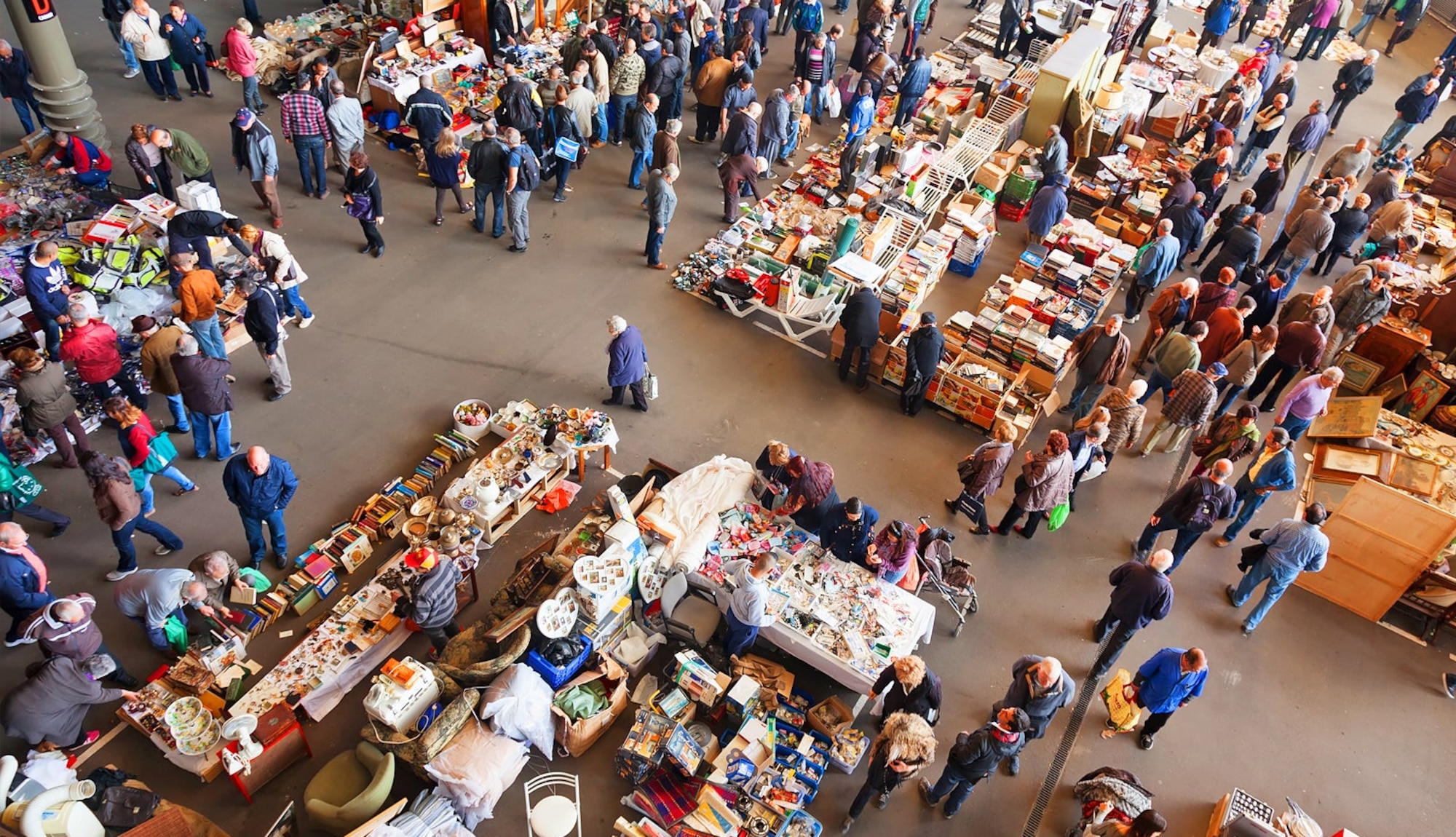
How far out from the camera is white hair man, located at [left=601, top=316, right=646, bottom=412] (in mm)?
10586

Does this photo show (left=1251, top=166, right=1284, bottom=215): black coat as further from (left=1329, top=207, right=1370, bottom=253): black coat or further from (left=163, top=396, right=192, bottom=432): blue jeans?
(left=163, top=396, right=192, bottom=432): blue jeans

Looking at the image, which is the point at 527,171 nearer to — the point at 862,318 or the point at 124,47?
the point at 862,318

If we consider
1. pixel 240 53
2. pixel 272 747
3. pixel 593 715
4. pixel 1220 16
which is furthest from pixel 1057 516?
pixel 1220 16

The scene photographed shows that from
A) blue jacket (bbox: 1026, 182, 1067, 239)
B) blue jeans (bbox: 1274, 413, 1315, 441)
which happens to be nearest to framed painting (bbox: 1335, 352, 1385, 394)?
blue jeans (bbox: 1274, 413, 1315, 441)

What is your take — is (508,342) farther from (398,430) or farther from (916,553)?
(916,553)

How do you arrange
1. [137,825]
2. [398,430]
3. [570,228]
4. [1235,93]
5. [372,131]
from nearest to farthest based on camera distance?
[137,825]
[398,430]
[570,228]
[372,131]
[1235,93]

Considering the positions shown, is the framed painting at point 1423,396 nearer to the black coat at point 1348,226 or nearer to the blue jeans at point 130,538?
the black coat at point 1348,226

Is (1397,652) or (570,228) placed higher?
(570,228)

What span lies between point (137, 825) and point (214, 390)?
416 cm

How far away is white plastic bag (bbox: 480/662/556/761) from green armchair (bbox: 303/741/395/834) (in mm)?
841

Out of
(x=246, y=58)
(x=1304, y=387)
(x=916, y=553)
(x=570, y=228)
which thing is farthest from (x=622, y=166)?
(x=1304, y=387)

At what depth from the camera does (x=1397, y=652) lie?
33.1 feet

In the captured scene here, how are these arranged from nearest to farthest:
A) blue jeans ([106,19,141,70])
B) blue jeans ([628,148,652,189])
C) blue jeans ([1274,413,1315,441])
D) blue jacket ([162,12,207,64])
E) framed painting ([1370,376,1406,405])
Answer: blue jeans ([1274,413,1315,441]) → framed painting ([1370,376,1406,405]) → blue jacket ([162,12,207,64]) → blue jeans ([628,148,652,189]) → blue jeans ([106,19,141,70])

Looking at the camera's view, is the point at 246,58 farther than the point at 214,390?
Yes
